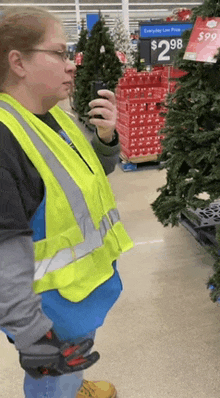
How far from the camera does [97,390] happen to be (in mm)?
1770

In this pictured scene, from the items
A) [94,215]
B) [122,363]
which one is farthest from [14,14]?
[122,363]

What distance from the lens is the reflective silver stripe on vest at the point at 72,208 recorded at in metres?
0.95

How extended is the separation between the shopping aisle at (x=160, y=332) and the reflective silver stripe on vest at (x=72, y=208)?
117cm

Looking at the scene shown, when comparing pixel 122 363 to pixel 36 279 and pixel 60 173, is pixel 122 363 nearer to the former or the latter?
pixel 36 279

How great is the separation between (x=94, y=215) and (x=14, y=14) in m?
0.60

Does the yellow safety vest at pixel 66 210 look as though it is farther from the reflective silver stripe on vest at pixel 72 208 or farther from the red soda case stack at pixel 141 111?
the red soda case stack at pixel 141 111

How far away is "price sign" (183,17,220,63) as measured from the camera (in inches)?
84.6

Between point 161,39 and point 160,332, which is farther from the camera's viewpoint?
point 161,39

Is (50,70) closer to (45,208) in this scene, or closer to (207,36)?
(45,208)

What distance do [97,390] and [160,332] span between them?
2.02 ft

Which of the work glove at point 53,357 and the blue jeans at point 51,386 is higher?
the work glove at point 53,357

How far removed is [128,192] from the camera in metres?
4.65

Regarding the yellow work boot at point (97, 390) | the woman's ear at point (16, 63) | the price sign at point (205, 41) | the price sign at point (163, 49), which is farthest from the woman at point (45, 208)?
the price sign at point (163, 49)

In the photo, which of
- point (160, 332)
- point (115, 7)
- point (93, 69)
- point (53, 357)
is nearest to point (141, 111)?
point (93, 69)
